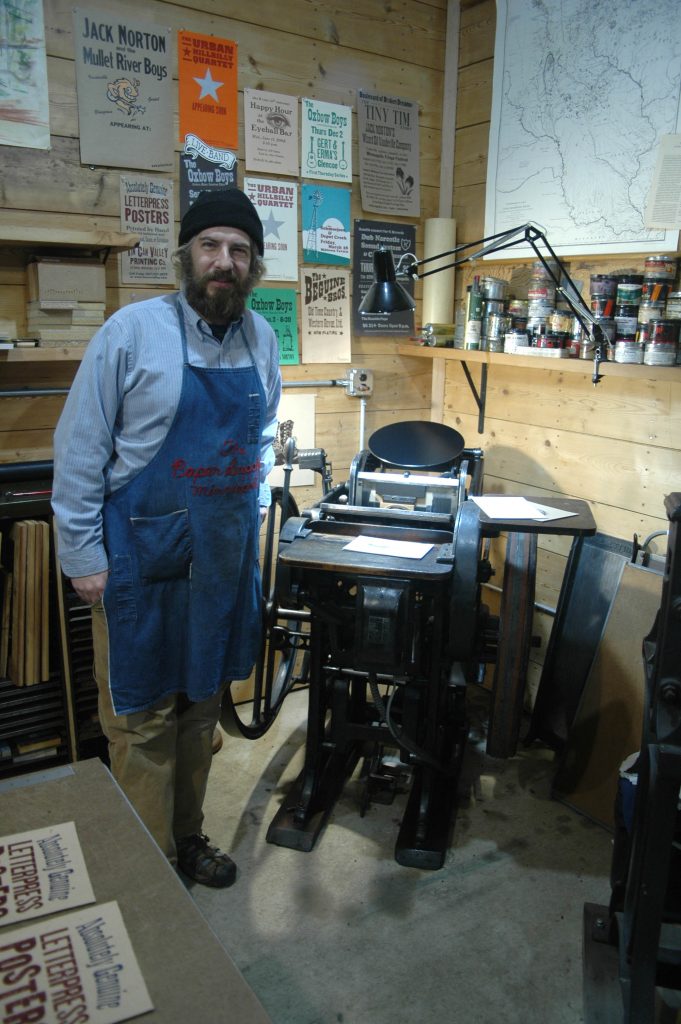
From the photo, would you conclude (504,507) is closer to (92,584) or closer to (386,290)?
(386,290)

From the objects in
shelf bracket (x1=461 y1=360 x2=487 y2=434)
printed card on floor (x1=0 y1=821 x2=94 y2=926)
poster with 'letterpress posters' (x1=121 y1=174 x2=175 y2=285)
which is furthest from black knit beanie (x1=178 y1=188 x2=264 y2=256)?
shelf bracket (x1=461 y1=360 x2=487 y2=434)

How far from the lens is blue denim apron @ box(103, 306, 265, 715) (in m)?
1.84

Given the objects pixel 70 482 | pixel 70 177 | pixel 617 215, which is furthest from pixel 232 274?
pixel 617 215

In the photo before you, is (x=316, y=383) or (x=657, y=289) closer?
(x=657, y=289)

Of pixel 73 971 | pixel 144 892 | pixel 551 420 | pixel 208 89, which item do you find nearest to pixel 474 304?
pixel 551 420

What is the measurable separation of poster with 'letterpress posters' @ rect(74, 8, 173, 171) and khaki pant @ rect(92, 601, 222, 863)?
1.43 meters

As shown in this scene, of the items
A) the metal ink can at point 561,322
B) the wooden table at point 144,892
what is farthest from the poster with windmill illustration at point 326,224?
the wooden table at point 144,892

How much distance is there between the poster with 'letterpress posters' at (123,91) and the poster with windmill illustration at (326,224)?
1.84 feet

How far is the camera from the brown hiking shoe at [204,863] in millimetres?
2125

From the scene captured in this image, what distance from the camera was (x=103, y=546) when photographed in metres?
1.84

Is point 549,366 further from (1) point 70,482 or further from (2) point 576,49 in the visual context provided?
(1) point 70,482

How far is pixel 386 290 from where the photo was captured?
2.39 meters

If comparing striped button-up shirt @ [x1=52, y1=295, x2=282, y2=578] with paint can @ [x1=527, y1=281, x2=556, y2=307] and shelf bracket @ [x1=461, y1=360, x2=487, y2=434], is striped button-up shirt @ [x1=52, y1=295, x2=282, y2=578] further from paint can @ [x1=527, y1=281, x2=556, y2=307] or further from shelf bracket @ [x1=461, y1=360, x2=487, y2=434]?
shelf bracket @ [x1=461, y1=360, x2=487, y2=434]

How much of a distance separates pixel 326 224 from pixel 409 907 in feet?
7.41
